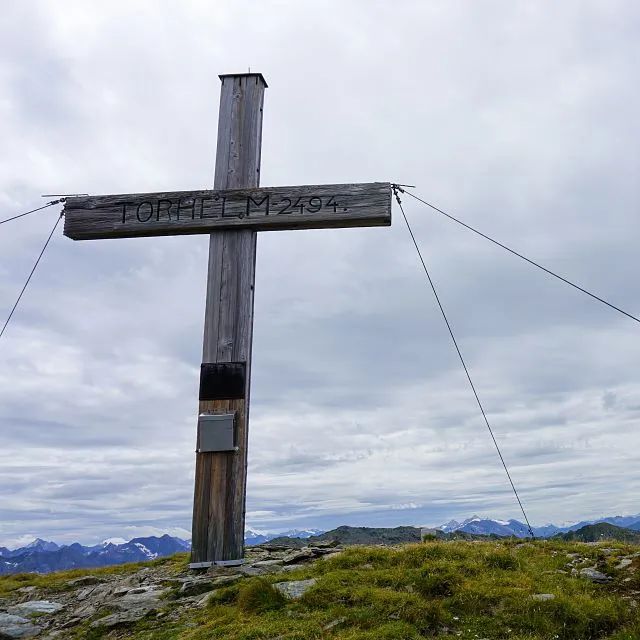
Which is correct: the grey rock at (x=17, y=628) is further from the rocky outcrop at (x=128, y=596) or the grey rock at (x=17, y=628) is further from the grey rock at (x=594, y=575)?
the grey rock at (x=594, y=575)

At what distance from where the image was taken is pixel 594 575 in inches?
341

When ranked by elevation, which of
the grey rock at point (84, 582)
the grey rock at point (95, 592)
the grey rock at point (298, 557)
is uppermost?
the grey rock at point (298, 557)

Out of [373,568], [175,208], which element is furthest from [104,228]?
[373,568]

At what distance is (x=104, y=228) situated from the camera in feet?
37.6

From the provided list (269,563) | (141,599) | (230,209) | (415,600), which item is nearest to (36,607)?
(141,599)

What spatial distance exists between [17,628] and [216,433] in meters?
3.98

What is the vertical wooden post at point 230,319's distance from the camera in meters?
9.80

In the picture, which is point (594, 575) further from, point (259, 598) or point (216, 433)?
point (216, 433)

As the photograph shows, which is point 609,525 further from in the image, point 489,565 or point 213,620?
point 213,620

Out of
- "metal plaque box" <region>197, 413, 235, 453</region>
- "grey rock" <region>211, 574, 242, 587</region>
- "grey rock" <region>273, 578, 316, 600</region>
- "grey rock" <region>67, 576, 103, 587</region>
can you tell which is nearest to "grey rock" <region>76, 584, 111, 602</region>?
"grey rock" <region>67, 576, 103, 587</region>

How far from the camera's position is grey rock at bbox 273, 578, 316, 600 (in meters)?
7.86

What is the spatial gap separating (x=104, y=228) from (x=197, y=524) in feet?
19.0

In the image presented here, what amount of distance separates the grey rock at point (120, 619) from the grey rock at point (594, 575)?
6.33 m

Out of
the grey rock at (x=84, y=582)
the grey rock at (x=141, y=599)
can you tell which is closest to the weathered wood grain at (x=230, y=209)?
the grey rock at (x=141, y=599)
